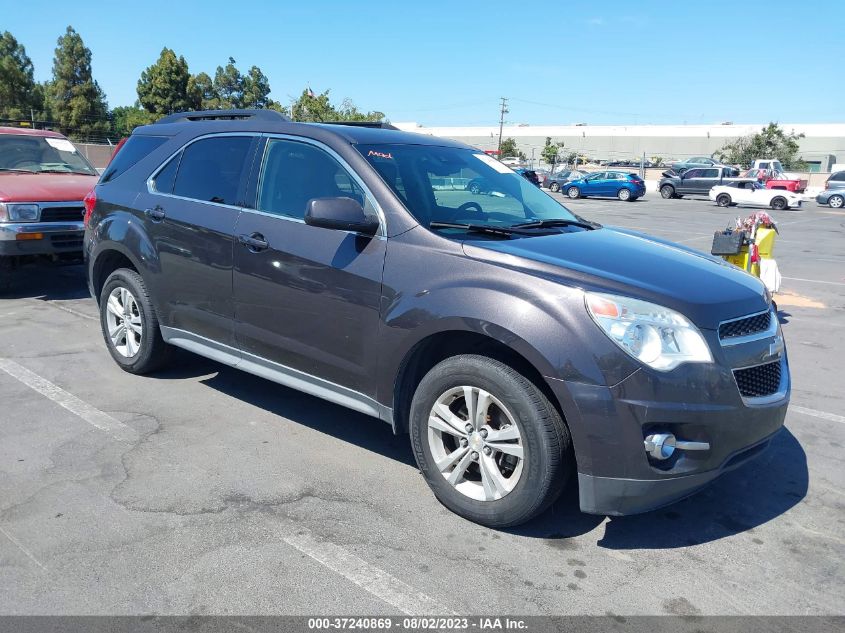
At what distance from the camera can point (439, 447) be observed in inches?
143

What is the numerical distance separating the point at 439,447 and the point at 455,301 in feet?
2.49

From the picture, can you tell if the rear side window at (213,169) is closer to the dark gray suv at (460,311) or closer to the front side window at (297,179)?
the dark gray suv at (460,311)

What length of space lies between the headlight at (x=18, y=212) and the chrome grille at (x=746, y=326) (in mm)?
7735

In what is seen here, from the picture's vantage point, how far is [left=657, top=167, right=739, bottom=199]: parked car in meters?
37.6

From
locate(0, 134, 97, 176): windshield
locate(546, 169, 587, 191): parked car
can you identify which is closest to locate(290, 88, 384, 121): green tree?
locate(546, 169, 587, 191): parked car

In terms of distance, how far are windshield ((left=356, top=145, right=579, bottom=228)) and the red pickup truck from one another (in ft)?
18.5

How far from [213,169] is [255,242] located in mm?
883

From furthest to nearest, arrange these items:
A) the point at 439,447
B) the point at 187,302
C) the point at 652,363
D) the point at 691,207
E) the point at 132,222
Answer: the point at 691,207
the point at 132,222
the point at 187,302
the point at 439,447
the point at 652,363

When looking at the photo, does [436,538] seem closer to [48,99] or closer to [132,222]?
[132,222]

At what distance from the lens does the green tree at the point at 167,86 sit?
60.3 m

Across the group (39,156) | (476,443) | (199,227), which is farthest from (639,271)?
(39,156)

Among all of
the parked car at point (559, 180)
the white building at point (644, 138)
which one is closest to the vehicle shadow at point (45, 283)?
the parked car at point (559, 180)

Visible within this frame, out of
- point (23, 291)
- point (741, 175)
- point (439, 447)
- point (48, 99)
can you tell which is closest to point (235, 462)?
point (439, 447)

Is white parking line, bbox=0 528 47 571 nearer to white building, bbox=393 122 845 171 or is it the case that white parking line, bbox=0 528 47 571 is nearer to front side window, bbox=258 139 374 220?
front side window, bbox=258 139 374 220
